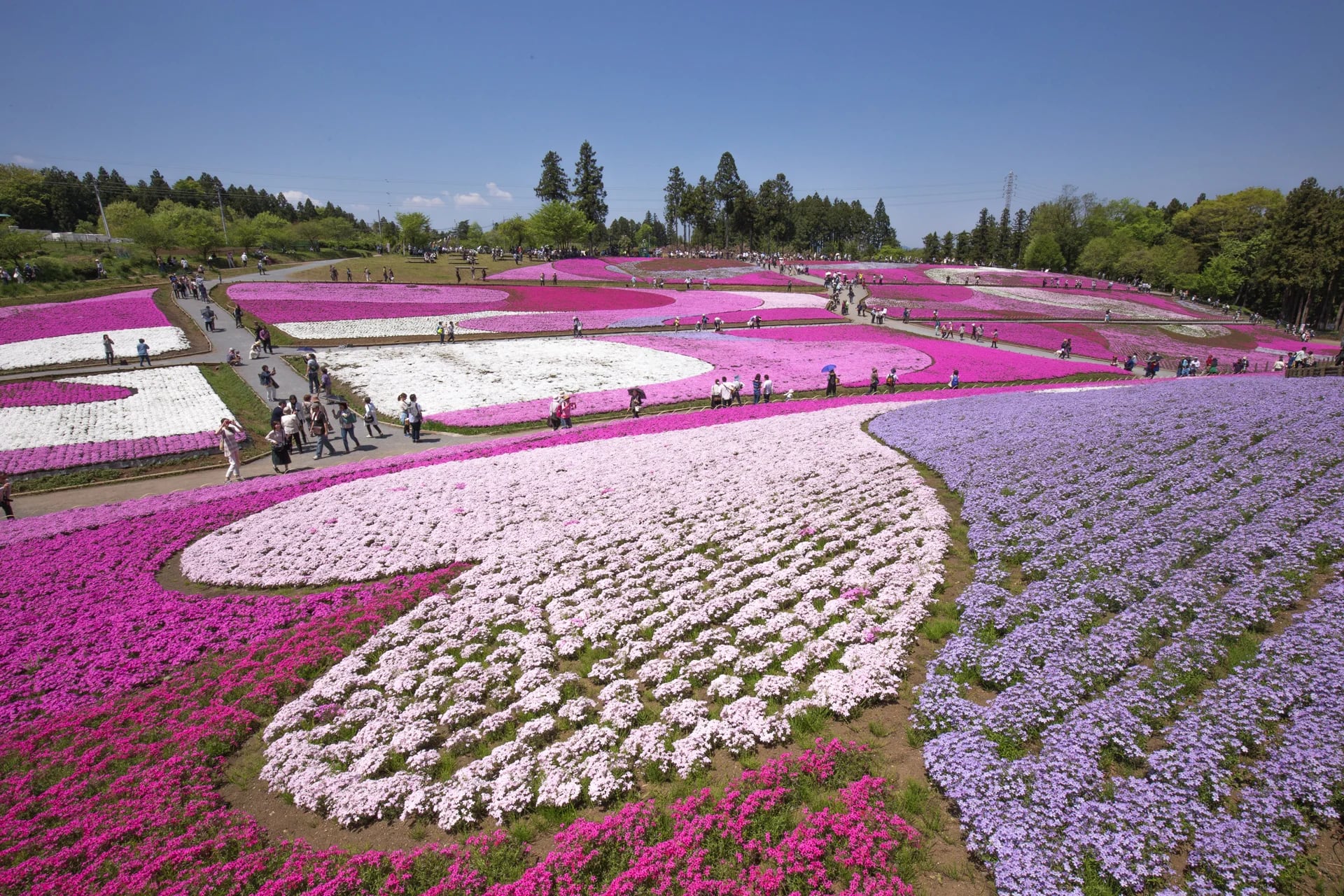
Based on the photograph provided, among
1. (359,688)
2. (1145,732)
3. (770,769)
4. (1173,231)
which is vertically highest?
(1173,231)

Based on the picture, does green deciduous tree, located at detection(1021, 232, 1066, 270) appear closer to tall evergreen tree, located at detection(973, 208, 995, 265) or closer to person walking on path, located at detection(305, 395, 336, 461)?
tall evergreen tree, located at detection(973, 208, 995, 265)

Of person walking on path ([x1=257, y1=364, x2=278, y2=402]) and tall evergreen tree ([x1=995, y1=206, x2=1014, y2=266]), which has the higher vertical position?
tall evergreen tree ([x1=995, y1=206, x2=1014, y2=266])

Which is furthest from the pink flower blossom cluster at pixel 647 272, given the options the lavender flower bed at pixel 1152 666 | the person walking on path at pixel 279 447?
the lavender flower bed at pixel 1152 666

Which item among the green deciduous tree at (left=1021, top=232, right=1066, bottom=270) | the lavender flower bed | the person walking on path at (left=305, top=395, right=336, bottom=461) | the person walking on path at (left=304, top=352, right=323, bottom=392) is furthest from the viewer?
the green deciduous tree at (left=1021, top=232, right=1066, bottom=270)

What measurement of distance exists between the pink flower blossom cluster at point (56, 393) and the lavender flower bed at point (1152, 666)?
38530 mm

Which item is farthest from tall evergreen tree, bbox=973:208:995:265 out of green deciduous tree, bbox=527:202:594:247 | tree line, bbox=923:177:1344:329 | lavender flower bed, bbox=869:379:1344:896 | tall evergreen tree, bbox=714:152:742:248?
lavender flower bed, bbox=869:379:1344:896

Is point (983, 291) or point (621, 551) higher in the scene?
point (983, 291)

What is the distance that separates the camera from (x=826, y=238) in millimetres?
180750

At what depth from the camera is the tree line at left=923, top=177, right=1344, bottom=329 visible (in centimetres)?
7544

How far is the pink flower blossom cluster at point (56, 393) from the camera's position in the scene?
28125 mm

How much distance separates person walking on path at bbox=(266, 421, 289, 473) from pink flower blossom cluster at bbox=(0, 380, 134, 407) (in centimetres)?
1435

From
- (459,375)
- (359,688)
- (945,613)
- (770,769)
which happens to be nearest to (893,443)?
(945,613)

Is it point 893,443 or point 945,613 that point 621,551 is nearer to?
point 945,613

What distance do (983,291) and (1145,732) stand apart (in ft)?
286
